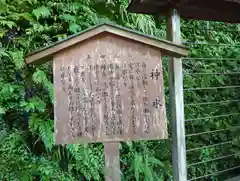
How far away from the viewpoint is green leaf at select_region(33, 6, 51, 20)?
3837 mm

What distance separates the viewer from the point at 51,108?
387 cm

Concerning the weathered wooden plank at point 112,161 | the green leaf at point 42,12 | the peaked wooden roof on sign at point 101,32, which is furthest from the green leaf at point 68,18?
the weathered wooden plank at point 112,161

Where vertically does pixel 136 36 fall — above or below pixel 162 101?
above

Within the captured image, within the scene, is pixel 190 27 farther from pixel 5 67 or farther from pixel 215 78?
pixel 5 67

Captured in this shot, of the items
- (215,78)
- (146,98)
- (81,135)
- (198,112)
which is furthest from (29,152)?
(215,78)

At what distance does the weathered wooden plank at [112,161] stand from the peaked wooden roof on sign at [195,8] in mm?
1394

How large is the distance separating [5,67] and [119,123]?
215 centimetres

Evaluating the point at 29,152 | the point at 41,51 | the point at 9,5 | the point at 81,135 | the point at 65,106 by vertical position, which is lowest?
the point at 29,152

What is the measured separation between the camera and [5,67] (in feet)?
12.5

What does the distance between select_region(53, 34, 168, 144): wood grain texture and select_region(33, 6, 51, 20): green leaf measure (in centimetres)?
180

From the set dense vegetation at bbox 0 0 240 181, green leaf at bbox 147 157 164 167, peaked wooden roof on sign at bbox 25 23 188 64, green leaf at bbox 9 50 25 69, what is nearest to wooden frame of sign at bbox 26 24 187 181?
peaked wooden roof on sign at bbox 25 23 188 64

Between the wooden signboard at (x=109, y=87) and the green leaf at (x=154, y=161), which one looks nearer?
the wooden signboard at (x=109, y=87)

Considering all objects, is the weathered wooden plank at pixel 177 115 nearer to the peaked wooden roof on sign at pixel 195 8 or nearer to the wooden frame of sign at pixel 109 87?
the peaked wooden roof on sign at pixel 195 8

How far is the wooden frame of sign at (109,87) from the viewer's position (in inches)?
87.4
